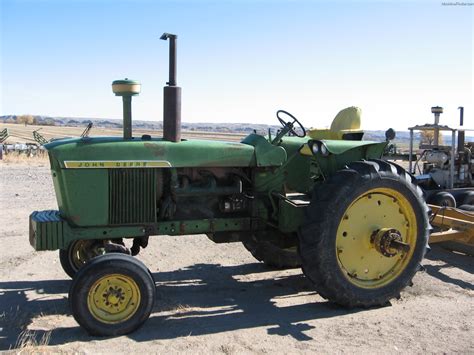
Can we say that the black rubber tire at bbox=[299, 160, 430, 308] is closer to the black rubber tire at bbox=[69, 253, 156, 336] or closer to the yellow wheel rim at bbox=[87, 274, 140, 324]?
the black rubber tire at bbox=[69, 253, 156, 336]

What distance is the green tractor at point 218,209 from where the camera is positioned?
4539 millimetres

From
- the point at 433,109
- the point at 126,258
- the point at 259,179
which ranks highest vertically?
the point at 433,109

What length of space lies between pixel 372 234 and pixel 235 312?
158 centimetres

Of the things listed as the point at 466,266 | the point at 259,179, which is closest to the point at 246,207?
the point at 259,179

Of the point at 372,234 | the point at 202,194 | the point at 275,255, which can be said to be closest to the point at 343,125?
the point at 275,255

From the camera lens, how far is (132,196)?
16.3 feet

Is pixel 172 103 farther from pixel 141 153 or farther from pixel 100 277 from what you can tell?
pixel 100 277

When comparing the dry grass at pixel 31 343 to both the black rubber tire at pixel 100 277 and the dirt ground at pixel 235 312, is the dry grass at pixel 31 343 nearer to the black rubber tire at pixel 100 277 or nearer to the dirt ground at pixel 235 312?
the dirt ground at pixel 235 312

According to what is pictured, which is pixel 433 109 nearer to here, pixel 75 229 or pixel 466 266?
pixel 466 266

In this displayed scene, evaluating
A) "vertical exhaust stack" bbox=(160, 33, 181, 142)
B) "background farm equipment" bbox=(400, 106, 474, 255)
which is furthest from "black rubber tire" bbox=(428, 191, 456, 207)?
Answer: "vertical exhaust stack" bbox=(160, 33, 181, 142)

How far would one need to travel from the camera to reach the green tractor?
14.9 ft

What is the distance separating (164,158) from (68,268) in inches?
70.2

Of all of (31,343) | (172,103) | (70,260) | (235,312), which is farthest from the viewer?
(70,260)

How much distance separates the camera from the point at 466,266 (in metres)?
6.96
